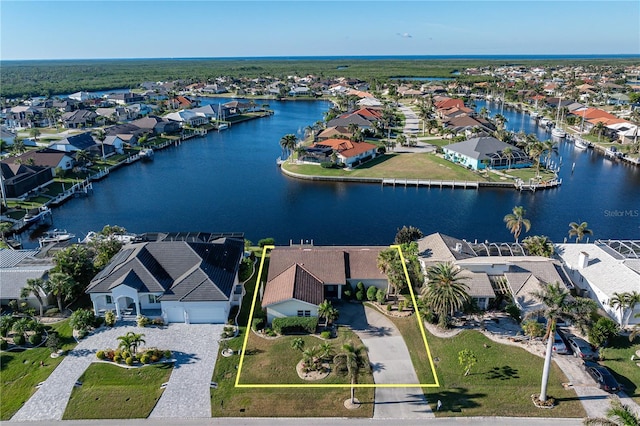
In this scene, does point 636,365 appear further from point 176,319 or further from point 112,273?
point 112,273

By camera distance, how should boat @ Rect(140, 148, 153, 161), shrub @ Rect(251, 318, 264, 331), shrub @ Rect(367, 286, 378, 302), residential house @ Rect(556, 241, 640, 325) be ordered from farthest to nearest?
boat @ Rect(140, 148, 153, 161), shrub @ Rect(367, 286, 378, 302), residential house @ Rect(556, 241, 640, 325), shrub @ Rect(251, 318, 264, 331)

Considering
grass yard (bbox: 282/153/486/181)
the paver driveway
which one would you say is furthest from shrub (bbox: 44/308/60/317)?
grass yard (bbox: 282/153/486/181)

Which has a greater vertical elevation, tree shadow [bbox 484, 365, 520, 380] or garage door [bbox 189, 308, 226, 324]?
garage door [bbox 189, 308, 226, 324]

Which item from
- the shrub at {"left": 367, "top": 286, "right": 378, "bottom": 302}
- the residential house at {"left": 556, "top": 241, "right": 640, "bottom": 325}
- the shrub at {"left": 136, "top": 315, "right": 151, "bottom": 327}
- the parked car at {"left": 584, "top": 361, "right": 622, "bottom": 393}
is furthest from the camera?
the shrub at {"left": 367, "top": 286, "right": 378, "bottom": 302}

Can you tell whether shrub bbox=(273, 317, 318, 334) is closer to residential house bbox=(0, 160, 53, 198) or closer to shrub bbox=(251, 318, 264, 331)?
shrub bbox=(251, 318, 264, 331)

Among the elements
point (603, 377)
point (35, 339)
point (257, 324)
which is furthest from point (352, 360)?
point (35, 339)

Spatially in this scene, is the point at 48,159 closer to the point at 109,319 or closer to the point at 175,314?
the point at 109,319

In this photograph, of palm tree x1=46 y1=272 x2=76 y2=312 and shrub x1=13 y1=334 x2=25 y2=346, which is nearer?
shrub x1=13 y1=334 x2=25 y2=346
